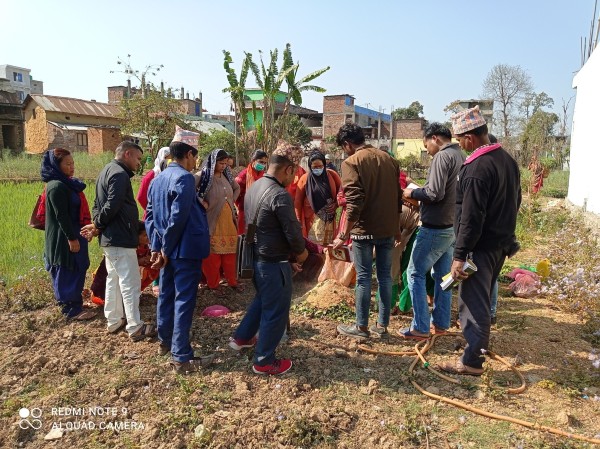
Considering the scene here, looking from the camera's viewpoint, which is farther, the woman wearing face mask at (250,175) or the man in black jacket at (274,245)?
the woman wearing face mask at (250,175)

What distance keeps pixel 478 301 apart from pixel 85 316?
11.8ft

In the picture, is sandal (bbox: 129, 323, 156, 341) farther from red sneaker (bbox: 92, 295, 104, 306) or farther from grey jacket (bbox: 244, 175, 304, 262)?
grey jacket (bbox: 244, 175, 304, 262)

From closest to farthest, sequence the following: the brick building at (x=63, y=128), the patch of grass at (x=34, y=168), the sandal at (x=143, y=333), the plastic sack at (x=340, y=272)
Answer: the sandal at (x=143, y=333), the plastic sack at (x=340, y=272), the patch of grass at (x=34, y=168), the brick building at (x=63, y=128)

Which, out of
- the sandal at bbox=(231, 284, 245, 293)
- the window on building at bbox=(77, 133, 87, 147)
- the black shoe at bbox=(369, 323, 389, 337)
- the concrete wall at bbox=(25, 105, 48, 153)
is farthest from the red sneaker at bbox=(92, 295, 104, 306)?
the concrete wall at bbox=(25, 105, 48, 153)

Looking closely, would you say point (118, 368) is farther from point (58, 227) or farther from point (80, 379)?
point (58, 227)

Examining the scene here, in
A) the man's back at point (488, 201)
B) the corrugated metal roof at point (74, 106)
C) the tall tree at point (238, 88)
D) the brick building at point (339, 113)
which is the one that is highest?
the brick building at point (339, 113)

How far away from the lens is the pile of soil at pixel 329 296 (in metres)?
4.72

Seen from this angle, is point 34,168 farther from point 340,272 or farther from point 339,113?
point 339,113

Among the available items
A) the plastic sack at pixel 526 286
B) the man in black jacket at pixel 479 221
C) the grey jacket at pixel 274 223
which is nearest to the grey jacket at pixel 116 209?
the grey jacket at pixel 274 223

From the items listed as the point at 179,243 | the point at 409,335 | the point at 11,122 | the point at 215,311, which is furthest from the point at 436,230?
the point at 11,122

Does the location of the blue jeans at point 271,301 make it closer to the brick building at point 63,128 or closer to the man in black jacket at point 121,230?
the man in black jacket at point 121,230

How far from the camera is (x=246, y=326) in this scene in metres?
3.57

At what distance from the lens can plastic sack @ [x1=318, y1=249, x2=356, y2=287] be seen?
4.98 m

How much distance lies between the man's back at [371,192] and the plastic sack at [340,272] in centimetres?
130
